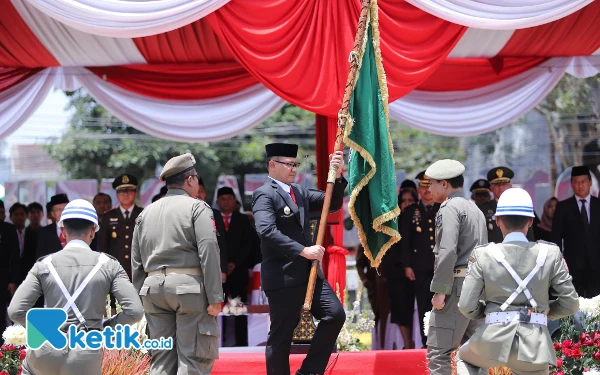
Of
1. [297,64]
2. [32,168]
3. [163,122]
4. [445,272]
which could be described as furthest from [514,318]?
[32,168]

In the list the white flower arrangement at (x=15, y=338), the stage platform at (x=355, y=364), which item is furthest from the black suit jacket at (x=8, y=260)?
the stage platform at (x=355, y=364)

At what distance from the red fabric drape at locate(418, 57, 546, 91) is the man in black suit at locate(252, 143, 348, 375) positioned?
3692 mm

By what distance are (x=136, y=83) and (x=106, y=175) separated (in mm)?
11932

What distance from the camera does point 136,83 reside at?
952 cm

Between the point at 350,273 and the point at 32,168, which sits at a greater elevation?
the point at 32,168

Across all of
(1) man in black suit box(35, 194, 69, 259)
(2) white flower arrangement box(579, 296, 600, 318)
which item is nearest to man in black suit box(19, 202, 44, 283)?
(1) man in black suit box(35, 194, 69, 259)

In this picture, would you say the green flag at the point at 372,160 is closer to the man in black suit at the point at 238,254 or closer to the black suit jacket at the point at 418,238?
the black suit jacket at the point at 418,238

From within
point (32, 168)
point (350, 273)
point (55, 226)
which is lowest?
point (350, 273)

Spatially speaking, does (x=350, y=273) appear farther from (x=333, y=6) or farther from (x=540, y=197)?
(x=333, y=6)

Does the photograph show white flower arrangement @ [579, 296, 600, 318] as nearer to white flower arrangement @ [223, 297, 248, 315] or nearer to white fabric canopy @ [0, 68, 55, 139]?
white flower arrangement @ [223, 297, 248, 315]

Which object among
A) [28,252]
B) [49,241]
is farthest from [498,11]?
[28,252]

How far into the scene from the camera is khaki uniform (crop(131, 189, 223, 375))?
5824 mm

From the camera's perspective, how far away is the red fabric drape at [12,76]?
9180 millimetres

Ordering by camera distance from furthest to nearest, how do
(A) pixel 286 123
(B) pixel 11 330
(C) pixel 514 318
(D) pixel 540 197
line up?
(A) pixel 286 123, (D) pixel 540 197, (B) pixel 11 330, (C) pixel 514 318
